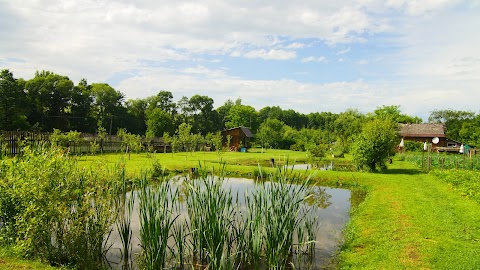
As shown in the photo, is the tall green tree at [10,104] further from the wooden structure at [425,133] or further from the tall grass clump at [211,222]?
the wooden structure at [425,133]

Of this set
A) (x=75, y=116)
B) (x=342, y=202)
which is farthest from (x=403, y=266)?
(x=75, y=116)

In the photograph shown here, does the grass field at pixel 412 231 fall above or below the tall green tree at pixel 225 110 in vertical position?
below

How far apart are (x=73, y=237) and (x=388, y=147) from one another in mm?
19545

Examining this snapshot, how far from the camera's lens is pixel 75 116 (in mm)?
46594

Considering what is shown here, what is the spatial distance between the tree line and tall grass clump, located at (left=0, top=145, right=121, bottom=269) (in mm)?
23030

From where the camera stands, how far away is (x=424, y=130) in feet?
177

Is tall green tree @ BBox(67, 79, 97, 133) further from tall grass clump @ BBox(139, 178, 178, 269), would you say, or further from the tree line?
tall grass clump @ BBox(139, 178, 178, 269)

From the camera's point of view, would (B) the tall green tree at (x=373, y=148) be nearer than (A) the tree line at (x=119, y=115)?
Yes

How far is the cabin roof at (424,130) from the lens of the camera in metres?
52.2

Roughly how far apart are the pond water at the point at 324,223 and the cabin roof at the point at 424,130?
42.3 metres

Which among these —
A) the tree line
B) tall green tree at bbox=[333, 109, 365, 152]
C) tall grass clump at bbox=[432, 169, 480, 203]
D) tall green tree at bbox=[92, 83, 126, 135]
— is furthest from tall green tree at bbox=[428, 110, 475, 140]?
tall green tree at bbox=[92, 83, 126, 135]

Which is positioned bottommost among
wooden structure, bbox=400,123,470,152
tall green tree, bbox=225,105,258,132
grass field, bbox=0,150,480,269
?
grass field, bbox=0,150,480,269

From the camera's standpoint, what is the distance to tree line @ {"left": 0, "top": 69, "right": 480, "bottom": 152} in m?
36.5

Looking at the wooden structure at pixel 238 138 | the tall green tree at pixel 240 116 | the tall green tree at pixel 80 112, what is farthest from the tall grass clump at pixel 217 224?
the tall green tree at pixel 240 116
